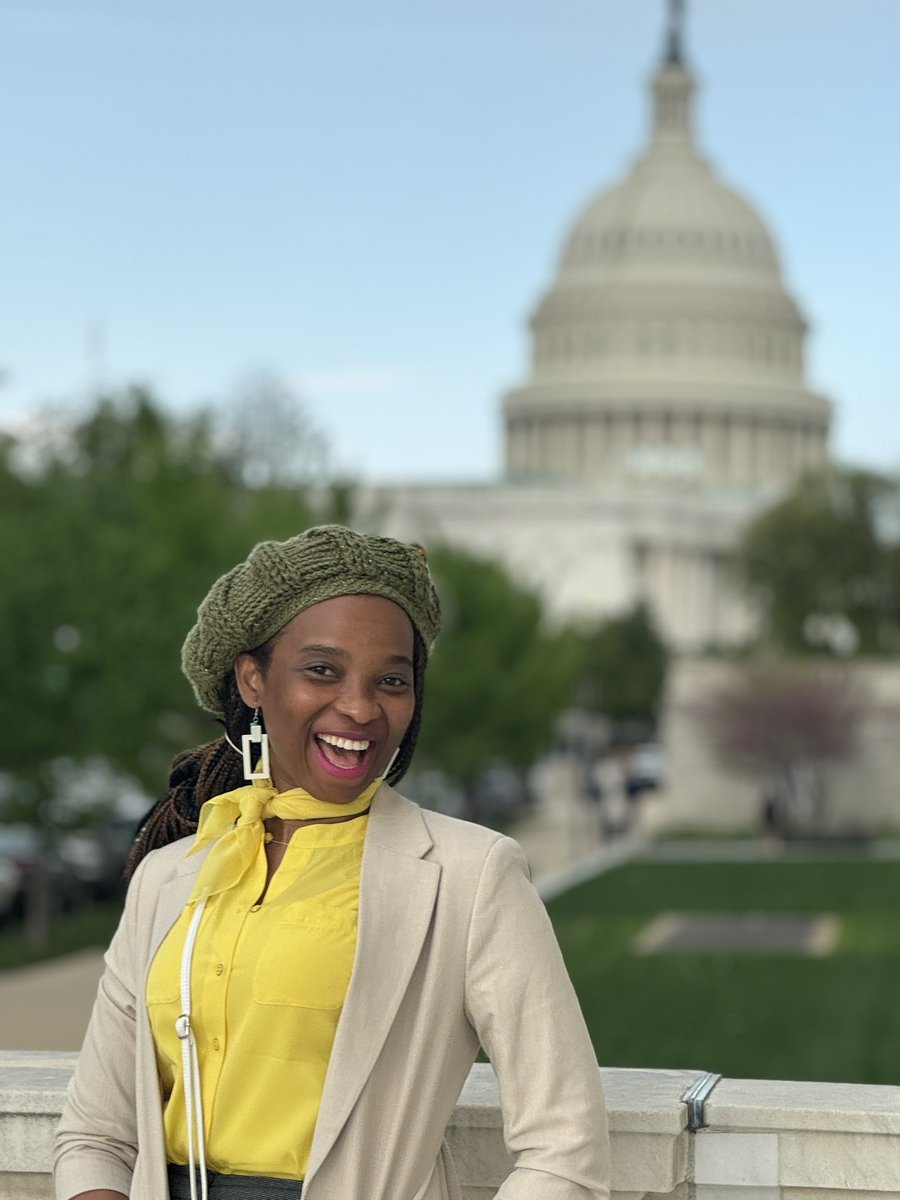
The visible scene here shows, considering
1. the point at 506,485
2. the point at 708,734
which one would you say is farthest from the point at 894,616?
the point at 506,485

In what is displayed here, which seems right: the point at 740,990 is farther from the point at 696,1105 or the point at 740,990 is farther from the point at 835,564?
the point at 835,564

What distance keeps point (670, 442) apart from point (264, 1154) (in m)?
140

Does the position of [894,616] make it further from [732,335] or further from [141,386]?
[732,335]

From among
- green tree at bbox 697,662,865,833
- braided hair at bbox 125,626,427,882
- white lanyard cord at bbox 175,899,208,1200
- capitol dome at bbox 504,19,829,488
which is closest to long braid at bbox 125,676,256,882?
braided hair at bbox 125,626,427,882

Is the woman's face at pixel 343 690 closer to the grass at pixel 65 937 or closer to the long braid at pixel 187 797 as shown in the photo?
the long braid at pixel 187 797

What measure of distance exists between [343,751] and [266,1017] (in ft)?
1.55

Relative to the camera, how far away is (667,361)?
470ft

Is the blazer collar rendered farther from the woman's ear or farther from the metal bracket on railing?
the metal bracket on railing

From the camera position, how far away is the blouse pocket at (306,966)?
409 centimetres

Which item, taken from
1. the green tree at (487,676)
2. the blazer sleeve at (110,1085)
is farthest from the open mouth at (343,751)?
the green tree at (487,676)

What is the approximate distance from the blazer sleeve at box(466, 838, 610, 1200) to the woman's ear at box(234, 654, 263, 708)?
570 mm

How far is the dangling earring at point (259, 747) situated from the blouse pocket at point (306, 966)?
347mm

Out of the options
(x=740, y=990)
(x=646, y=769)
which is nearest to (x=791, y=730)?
(x=646, y=769)

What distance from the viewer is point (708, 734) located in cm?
6550
